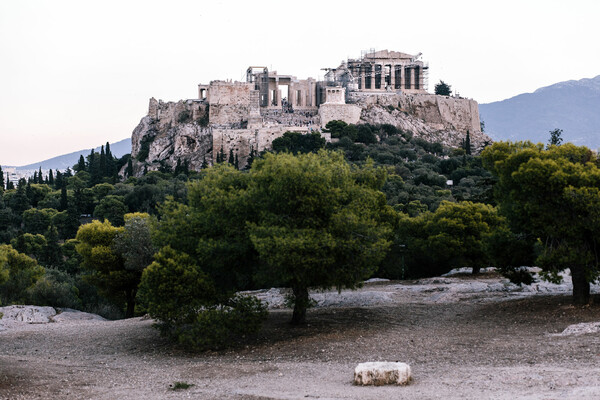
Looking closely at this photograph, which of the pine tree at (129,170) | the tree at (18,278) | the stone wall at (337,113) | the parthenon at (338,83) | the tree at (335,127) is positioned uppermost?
the parthenon at (338,83)

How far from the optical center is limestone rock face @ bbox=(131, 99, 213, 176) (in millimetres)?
79812

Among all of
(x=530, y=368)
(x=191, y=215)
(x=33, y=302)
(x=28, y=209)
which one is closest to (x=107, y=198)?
(x=28, y=209)

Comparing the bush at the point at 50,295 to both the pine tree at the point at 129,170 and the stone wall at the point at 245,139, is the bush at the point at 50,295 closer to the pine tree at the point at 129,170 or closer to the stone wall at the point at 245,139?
the stone wall at the point at 245,139

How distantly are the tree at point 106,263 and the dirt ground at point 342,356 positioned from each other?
17.4 feet

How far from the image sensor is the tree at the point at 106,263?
2780 cm

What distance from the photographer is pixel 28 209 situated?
64375 millimetres

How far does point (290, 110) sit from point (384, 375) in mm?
78065

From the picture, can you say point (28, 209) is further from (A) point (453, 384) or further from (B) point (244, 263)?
(A) point (453, 384)

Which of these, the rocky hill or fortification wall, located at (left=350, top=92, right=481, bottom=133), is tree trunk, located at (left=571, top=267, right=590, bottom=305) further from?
fortification wall, located at (left=350, top=92, right=481, bottom=133)

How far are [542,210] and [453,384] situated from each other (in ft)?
26.6

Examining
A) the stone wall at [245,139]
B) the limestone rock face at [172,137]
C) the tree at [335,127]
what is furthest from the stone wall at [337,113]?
the limestone rock face at [172,137]

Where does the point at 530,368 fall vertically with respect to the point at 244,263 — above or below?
below

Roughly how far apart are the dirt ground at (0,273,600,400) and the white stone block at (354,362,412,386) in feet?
0.82

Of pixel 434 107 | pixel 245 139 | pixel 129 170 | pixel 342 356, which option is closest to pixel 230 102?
pixel 245 139
